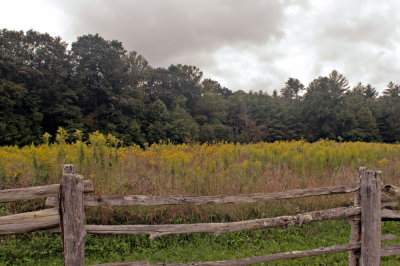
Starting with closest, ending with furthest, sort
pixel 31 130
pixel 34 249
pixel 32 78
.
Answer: pixel 34 249 → pixel 31 130 → pixel 32 78

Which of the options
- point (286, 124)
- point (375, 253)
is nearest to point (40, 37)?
Answer: point (375, 253)

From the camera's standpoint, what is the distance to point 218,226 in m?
2.84

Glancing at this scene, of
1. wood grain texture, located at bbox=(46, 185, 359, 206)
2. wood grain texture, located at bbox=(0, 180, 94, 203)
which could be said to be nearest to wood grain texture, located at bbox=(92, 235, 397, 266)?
wood grain texture, located at bbox=(46, 185, 359, 206)

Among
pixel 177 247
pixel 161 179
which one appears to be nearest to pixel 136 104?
pixel 161 179

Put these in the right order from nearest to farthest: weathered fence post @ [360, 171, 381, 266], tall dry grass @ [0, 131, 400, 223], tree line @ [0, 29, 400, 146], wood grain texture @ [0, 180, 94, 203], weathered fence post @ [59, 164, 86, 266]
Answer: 1. weathered fence post @ [59, 164, 86, 266]
2. wood grain texture @ [0, 180, 94, 203]
3. weathered fence post @ [360, 171, 381, 266]
4. tall dry grass @ [0, 131, 400, 223]
5. tree line @ [0, 29, 400, 146]

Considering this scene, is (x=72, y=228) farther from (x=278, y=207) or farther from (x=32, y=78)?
(x=32, y=78)

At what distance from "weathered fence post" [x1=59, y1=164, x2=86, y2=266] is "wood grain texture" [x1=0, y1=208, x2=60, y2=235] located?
0.95 ft

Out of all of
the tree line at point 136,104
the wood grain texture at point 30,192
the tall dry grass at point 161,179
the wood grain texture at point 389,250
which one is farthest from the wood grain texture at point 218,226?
the tree line at point 136,104

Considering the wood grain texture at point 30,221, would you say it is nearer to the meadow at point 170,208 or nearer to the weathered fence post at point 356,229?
the meadow at point 170,208

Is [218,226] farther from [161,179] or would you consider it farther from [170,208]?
[161,179]

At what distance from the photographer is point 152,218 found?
4516 mm

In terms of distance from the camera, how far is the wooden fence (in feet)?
7.86

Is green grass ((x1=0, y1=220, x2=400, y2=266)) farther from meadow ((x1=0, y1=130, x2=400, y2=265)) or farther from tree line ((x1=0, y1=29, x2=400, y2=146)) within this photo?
tree line ((x1=0, y1=29, x2=400, y2=146))

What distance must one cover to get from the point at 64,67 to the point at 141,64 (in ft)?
56.9
